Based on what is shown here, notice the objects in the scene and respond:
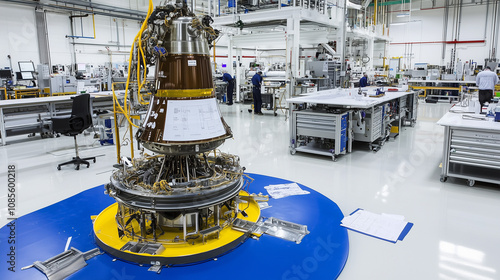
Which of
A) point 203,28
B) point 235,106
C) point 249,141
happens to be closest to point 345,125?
point 249,141

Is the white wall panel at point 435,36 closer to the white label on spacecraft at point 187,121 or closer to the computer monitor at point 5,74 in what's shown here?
the computer monitor at point 5,74

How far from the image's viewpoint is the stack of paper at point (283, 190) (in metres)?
3.67

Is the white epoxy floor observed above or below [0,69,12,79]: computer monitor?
below

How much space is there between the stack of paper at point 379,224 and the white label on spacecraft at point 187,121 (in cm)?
148

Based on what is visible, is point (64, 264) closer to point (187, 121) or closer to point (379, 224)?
point (187, 121)

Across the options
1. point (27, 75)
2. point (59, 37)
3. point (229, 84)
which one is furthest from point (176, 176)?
point (59, 37)

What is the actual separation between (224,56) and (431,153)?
613 inches

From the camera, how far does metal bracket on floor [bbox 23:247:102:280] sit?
2.24 metres

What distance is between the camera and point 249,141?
6.71m

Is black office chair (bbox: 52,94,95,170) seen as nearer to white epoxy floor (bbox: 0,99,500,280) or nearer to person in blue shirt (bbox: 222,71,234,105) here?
white epoxy floor (bbox: 0,99,500,280)

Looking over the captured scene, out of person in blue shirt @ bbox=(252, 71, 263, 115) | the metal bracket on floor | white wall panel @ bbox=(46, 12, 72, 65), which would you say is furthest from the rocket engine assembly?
white wall panel @ bbox=(46, 12, 72, 65)

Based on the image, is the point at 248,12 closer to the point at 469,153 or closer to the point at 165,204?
the point at 469,153

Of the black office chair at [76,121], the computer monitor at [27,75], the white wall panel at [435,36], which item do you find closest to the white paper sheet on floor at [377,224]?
the black office chair at [76,121]

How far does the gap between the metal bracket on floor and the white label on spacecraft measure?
1.00 meters
